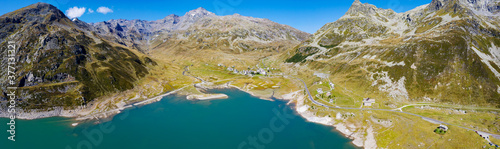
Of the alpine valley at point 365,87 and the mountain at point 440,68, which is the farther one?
the mountain at point 440,68

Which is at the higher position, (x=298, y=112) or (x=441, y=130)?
(x=298, y=112)

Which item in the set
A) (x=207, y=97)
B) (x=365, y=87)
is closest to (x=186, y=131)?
(x=207, y=97)

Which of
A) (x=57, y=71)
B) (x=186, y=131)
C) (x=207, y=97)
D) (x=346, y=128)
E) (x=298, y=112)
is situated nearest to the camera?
(x=346, y=128)

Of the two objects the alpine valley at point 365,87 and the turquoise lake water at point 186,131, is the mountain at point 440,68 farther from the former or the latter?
the turquoise lake water at point 186,131

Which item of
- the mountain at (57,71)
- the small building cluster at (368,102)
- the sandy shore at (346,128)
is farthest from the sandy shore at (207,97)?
the small building cluster at (368,102)

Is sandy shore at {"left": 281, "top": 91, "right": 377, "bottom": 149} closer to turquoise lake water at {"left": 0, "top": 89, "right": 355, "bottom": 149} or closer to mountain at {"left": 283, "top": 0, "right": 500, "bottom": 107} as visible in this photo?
turquoise lake water at {"left": 0, "top": 89, "right": 355, "bottom": 149}

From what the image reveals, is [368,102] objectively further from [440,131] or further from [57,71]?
[57,71]

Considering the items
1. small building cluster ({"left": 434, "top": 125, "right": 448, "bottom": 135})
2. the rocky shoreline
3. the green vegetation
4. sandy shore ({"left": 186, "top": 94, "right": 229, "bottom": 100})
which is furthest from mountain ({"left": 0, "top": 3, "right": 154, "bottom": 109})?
→ small building cluster ({"left": 434, "top": 125, "right": 448, "bottom": 135})

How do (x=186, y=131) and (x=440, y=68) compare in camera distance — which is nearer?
(x=186, y=131)

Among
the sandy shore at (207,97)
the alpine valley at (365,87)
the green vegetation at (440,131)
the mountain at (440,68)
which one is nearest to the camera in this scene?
the green vegetation at (440,131)

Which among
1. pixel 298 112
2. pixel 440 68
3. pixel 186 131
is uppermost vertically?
pixel 440 68
